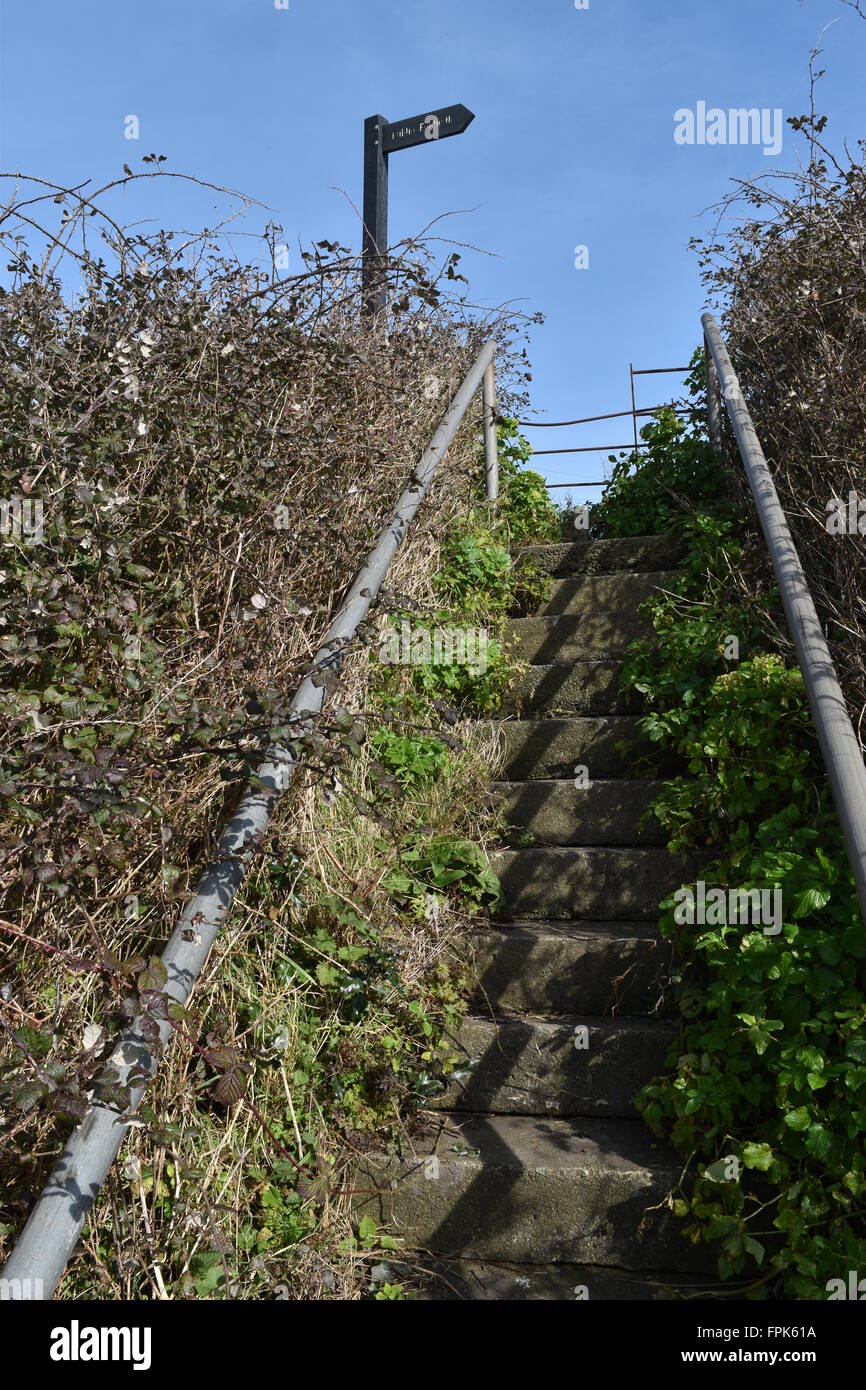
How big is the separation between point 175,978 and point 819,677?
159 cm

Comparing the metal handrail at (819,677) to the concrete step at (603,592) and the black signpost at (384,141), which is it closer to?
the concrete step at (603,592)

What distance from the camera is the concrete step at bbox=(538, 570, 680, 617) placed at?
4969mm

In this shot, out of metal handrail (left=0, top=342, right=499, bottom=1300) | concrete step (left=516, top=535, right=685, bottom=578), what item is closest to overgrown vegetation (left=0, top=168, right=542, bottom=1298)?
metal handrail (left=0, top=342, right=499, bottom=1300)

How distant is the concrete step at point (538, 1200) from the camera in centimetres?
260

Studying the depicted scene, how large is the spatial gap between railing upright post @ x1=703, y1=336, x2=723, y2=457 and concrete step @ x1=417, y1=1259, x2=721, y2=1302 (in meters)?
4.29

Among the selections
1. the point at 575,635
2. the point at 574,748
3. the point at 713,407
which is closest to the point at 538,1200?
the point at 574,748

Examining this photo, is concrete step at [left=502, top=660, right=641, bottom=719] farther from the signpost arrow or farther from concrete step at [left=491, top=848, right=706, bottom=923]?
the signpost arrow

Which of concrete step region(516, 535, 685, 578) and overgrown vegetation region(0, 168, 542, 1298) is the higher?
concrete step region(516, 535, 685, 578)

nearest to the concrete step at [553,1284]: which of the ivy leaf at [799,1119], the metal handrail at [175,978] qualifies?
the ivy leaf at [799,1119]

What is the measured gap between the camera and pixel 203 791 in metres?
2.62

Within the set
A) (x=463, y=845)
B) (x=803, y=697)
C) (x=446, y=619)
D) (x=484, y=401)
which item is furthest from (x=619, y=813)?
(x=484, y=401)

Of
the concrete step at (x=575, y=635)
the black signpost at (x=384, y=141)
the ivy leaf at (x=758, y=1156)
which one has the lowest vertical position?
the ivy leaf at (x=758, y=1156)

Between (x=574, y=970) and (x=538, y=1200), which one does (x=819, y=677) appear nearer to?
(x=574, y=970)
